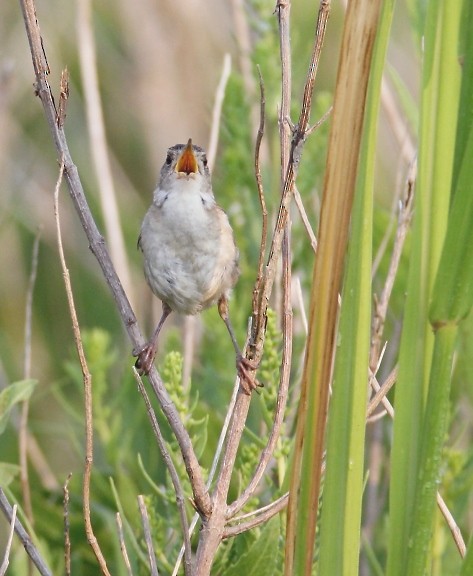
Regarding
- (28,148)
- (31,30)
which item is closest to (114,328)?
(28,148)

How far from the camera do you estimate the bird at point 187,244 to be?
8.50 ft

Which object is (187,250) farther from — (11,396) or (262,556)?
(262,556)

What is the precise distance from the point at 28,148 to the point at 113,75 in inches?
23.8

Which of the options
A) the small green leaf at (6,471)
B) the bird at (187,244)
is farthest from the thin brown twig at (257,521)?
the bird at (187,244)

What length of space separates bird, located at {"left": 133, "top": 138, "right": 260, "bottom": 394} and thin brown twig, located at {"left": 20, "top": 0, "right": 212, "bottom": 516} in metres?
0.86

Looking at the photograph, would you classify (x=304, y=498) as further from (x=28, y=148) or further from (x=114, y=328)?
(x=28, y=148)

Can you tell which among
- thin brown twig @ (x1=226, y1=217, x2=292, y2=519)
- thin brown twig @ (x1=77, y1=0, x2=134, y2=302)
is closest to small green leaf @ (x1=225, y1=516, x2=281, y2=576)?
thin brown twig @ (x1=226, y1=217, x2=292, y2=519)

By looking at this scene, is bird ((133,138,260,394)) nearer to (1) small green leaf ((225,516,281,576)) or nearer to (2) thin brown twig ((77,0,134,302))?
(1) small green leaf ((225,516,281,576))

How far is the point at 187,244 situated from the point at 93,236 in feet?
3.06

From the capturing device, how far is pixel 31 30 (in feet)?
5.44

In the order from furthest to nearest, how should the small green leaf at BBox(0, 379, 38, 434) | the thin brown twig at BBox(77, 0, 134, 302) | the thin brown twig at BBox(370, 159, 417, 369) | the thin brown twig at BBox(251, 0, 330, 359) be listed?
the thin brown twig at BBox(77, 0, 134, 302), the thin brown twig at BBox(370, 159, 417, 369), the small green leaf at BBox(0, 379, 38, 434), the thin brown twig at BBox(251, 0, 330, 359)

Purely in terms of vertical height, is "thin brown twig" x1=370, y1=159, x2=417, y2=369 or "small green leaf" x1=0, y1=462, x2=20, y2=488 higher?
"thin brown twig" x1=370, y1=159, x2=417, y2=369

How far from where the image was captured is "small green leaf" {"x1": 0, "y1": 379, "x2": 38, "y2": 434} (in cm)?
191

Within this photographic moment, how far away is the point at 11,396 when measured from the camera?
76.7 inches
